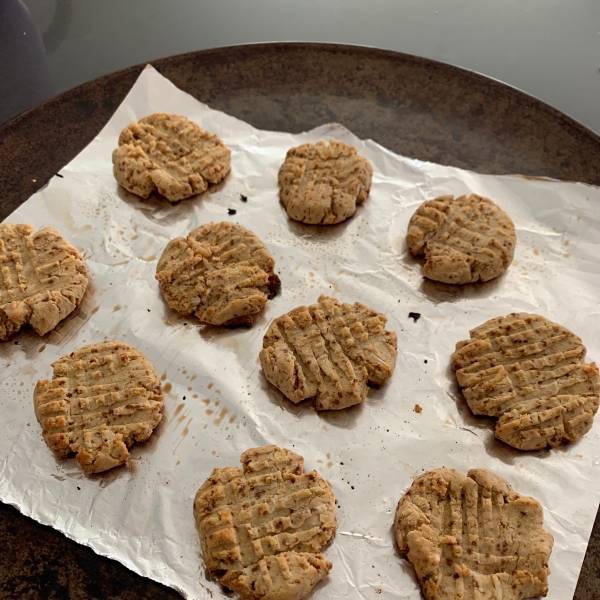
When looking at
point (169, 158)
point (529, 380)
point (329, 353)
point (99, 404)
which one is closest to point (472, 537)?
point (529, 380)

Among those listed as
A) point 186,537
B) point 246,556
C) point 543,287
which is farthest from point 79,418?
point 543,287

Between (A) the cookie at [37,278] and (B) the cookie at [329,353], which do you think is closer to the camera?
(B) the cookie at [329,353]

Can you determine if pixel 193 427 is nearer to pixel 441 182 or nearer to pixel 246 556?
pixel 246 556

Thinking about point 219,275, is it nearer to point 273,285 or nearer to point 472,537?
point 273,285

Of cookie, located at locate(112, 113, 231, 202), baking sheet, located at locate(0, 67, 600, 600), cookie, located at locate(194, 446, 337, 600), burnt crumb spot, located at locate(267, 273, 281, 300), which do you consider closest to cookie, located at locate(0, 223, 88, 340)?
baking sheet, located at locate(0, 67, 600, 600)

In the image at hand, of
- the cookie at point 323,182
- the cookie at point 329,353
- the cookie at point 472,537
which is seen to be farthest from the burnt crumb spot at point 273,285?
the cookie at point 472,537

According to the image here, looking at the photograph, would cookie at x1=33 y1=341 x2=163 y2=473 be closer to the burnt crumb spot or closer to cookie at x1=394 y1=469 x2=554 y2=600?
the burnt crumb spot

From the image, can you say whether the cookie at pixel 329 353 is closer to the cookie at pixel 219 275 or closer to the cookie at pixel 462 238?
the cookie at pixel 219 275
